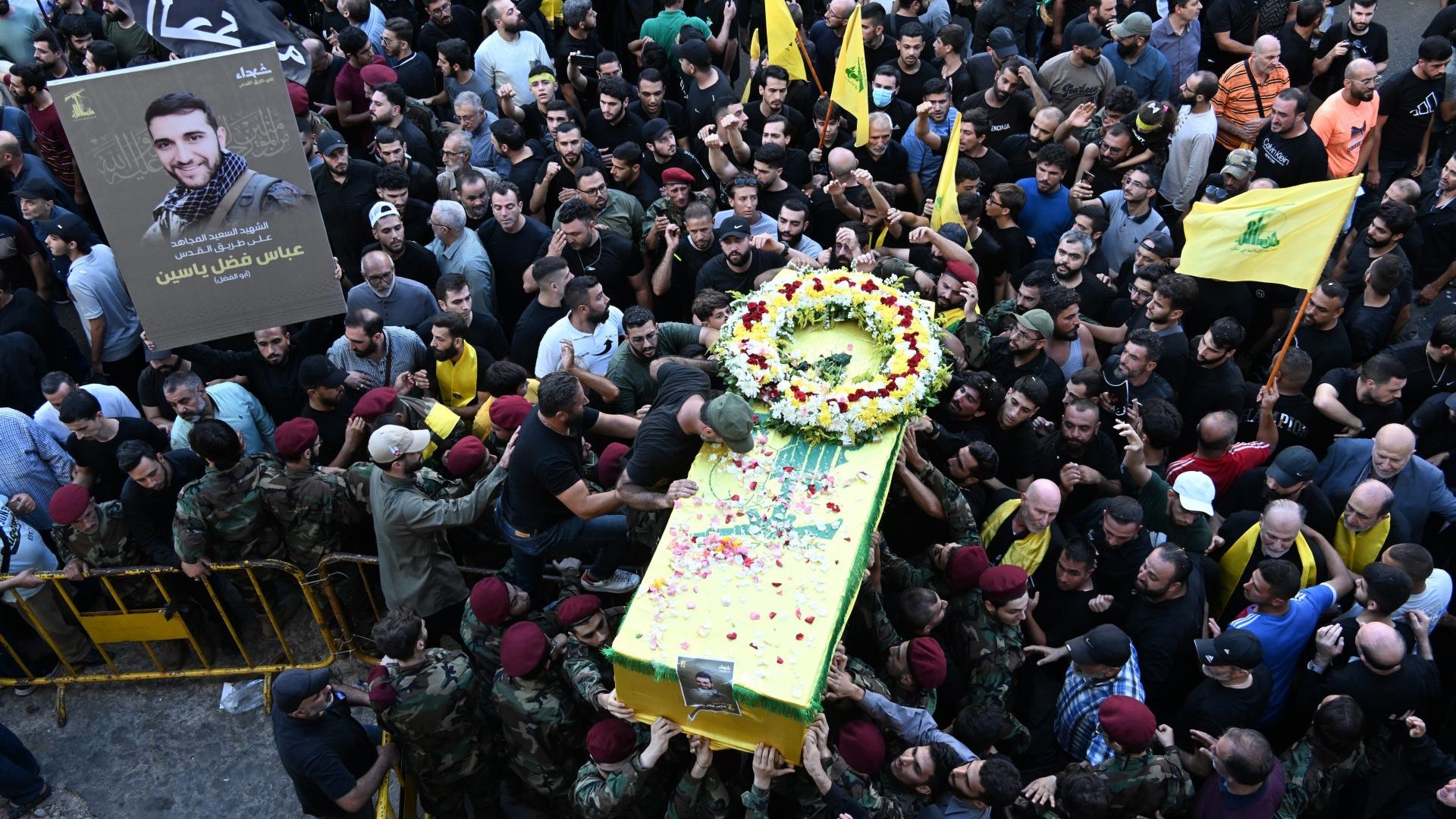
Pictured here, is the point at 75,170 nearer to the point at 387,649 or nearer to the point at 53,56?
the point at 53,56

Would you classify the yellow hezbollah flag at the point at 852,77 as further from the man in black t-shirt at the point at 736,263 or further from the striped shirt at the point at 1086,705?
the striped shirt at the point at 1086,705

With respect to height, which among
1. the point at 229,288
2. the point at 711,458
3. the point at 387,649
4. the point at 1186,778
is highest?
the point at 229,288

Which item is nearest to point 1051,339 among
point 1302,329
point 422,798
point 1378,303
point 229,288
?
point 1302,329

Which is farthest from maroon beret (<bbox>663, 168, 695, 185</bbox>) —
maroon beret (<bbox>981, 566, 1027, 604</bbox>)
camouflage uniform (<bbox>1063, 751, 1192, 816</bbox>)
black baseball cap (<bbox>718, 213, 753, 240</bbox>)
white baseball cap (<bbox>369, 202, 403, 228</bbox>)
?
camouflage uniform (<bbox>1063, 751, 1192, 816</bbox>)

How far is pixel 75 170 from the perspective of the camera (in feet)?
35.0

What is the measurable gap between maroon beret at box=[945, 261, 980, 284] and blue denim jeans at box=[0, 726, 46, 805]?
700cm

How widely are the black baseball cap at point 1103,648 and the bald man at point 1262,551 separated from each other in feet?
3.49

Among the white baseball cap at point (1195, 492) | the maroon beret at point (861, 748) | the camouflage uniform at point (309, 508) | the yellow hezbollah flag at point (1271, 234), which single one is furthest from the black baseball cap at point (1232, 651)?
the camouflage uniform at point (309, 508)

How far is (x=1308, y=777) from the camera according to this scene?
210 inches

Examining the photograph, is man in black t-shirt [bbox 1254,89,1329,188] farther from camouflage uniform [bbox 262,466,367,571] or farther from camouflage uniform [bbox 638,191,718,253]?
camouflage uniform [bbox 262,466,367,571]

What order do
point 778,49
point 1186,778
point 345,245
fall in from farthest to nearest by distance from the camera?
point 778,49, point 345,245, point 1186,778

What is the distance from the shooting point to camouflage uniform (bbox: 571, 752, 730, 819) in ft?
16.4

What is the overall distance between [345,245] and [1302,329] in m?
8.17

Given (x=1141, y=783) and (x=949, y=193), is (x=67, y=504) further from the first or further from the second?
(x=949, y=193)
